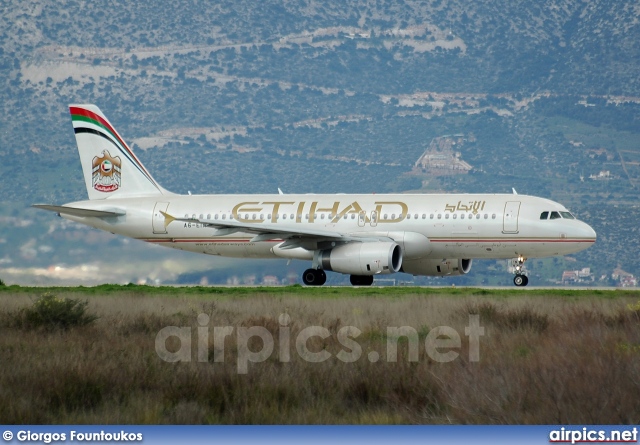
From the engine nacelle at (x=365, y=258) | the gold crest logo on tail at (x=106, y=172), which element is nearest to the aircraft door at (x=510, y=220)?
the engine nacelle at (x=365, y=258)

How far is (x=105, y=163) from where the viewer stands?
49531 millimetres

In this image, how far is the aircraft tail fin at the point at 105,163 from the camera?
1937 inches

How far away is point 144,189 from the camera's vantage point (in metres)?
49.1

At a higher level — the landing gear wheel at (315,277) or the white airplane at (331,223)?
the white airplane at (331,223)

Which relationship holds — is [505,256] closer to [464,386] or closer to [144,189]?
[144,189]

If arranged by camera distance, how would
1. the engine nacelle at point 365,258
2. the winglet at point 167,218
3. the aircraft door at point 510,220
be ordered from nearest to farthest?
the engine nacelle at point 365,258 → the aircraft door at point 510,220 → the winglet at point 167,218

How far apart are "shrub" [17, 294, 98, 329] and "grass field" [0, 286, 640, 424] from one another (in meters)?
0.19

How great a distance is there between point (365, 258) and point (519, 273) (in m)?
5.53

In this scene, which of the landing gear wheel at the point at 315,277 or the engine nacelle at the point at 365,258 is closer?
the engine nacelle at the point at 365,258

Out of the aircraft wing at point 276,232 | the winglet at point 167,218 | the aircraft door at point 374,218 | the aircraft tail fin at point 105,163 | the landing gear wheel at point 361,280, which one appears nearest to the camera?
the aircraft wing at point 276,232

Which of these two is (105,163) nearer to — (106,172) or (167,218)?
(106,172)

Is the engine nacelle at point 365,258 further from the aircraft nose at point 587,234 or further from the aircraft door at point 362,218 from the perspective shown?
the aircraft nose at point 587,234

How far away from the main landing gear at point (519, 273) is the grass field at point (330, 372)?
15.9m

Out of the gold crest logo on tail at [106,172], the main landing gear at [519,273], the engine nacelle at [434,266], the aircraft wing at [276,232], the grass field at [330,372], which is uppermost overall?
the gold crest logo on tail at [106,172]
